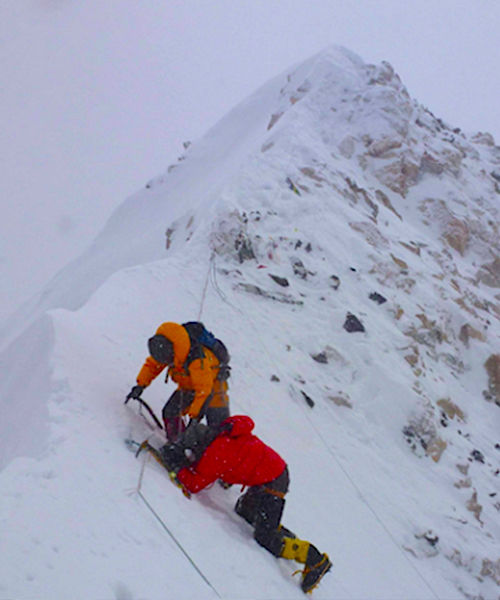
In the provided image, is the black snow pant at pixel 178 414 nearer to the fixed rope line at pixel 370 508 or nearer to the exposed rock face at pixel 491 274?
the fixed rope line at pixel 370 508

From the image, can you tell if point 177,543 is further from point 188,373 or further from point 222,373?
point 222,373

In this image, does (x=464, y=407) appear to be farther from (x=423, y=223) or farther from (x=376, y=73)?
(x=376, y=73)

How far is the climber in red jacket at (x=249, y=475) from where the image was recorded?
3.73 meters

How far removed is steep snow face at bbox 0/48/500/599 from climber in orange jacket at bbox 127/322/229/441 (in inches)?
11.5

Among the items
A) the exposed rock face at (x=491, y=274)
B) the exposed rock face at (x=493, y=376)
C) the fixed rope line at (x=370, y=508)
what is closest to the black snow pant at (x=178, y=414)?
the fixed rope line at (x=370, y=508)

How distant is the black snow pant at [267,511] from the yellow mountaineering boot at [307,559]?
0.21 feet

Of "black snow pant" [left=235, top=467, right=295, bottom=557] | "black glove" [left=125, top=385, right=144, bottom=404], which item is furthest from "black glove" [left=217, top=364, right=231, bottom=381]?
"black snow pant" [left=235, top=467, right=295, bottom=557]

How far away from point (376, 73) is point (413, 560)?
18.3 metres

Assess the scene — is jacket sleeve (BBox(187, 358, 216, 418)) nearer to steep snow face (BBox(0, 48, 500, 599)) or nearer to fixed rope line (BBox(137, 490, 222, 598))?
steep snow face (BBox(0, 48, 500, 599))

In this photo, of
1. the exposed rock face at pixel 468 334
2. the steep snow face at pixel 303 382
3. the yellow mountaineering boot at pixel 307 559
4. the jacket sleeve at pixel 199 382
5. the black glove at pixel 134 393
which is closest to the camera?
the steep snow face at pixel 303 382

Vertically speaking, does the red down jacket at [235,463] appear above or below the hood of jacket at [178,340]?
below

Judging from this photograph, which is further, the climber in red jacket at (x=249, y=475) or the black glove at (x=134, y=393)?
the black glove at (x=134, y=393)

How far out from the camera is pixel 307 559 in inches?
146

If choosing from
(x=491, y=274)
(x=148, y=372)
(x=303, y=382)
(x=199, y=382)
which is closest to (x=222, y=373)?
(x=199, y=382)
